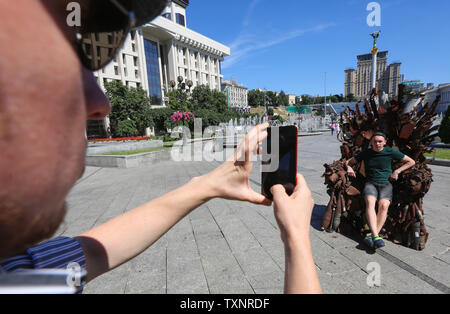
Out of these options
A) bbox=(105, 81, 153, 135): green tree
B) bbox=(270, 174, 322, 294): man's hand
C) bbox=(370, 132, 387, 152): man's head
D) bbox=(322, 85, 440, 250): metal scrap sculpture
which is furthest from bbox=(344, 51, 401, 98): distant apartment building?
bbox=(270, 174, 322, 294): man's hand

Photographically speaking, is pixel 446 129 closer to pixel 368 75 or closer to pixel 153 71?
pixel 153 71

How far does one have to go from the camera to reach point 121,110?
2948 cm

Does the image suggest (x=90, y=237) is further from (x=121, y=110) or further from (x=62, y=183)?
(x=121, y=110)

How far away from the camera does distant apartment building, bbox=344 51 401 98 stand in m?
57.6

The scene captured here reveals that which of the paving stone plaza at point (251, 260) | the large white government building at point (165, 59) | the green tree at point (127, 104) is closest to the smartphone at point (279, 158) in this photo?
the paving stone plaza at point (251, 260)

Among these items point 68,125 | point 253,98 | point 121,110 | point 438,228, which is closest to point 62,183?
point 68,125

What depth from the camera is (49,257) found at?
3.01 ft

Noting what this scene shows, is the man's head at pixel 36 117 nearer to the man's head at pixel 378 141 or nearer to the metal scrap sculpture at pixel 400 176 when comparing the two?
the metal scrap sculpture at pixel 400 176

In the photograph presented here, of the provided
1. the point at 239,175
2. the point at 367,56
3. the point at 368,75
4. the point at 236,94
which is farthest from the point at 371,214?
the point at 236,94

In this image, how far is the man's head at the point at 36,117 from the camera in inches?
14.4

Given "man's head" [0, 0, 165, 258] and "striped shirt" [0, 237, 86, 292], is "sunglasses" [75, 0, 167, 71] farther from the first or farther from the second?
"striped shirt" [0, 237, 86, 292]

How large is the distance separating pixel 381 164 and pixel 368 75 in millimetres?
93361
